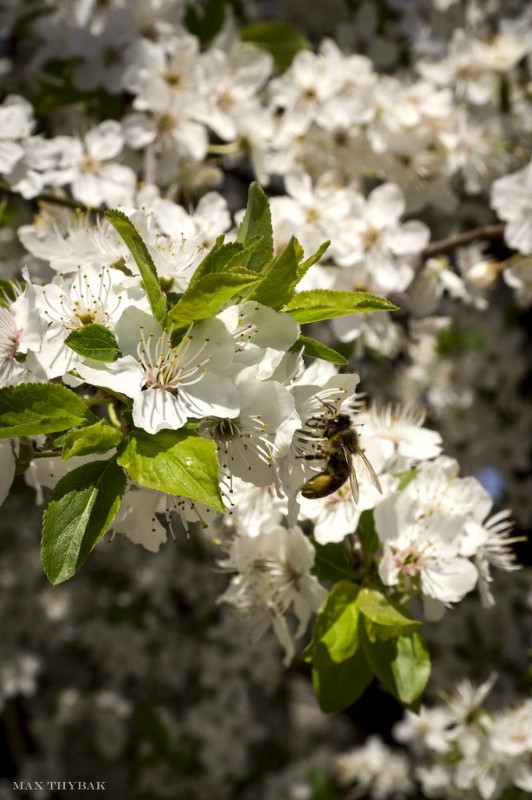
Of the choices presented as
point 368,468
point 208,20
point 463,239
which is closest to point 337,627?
point 368,468

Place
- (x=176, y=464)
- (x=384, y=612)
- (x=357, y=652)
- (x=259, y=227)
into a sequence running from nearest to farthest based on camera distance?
1. (x=176, y=464)
2. (x=259, y=227)
3. (x=384, y=612)
4. (x=357, y=652)

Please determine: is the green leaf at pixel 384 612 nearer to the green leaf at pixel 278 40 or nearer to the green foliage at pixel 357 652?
the green foliage at pixel 357 652

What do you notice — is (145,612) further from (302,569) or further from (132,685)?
(302,569)

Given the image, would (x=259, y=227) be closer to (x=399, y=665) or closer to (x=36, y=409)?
(x=36, y=409)

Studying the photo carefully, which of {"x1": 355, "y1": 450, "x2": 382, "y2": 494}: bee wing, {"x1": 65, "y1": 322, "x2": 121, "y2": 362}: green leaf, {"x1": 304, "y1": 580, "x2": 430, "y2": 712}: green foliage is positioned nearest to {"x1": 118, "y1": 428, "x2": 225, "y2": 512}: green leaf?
{"x1": 65, "y1": 322, "x2": 121, "y2": 362}: green leaf

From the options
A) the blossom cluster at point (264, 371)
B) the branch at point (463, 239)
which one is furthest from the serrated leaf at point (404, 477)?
the branch at point (463, 239)

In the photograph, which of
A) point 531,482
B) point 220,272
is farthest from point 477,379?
point 220,272
